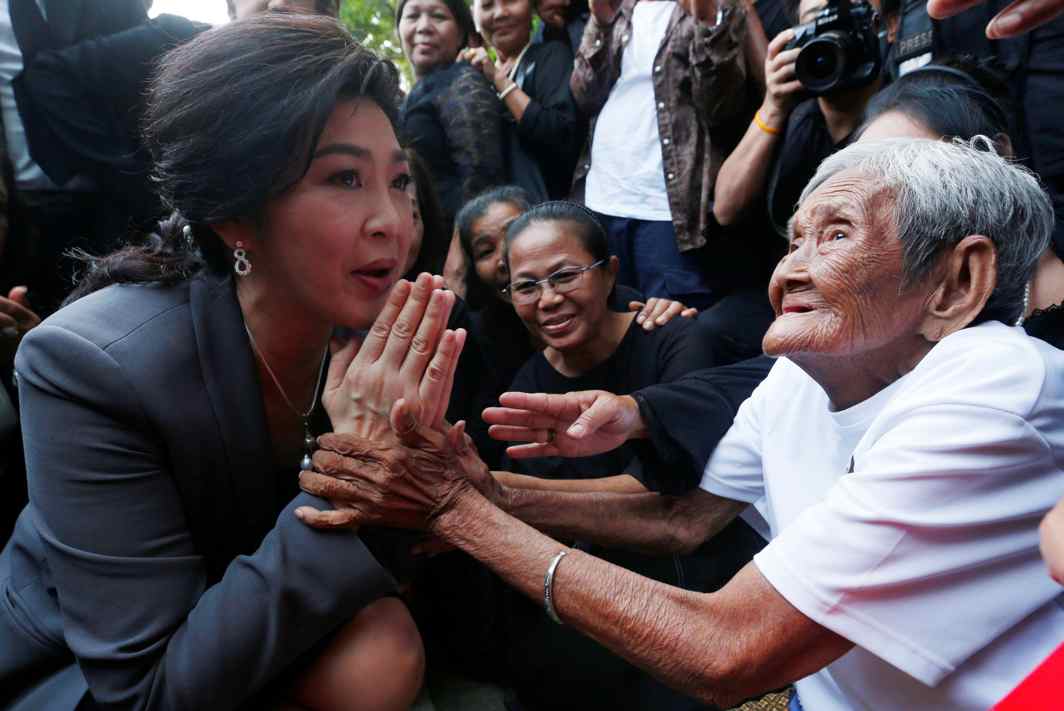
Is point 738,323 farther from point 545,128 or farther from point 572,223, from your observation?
point 545,128

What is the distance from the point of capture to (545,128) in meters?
4.09

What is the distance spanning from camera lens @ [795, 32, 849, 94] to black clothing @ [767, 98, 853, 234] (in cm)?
16

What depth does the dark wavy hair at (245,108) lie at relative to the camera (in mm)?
1833

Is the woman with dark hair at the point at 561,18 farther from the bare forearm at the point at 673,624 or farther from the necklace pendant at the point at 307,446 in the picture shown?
the bare forearm at the point at 673,624

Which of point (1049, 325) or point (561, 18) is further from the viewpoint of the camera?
point (561, 18)

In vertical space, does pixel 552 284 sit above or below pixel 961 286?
below

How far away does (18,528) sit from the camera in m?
2.05

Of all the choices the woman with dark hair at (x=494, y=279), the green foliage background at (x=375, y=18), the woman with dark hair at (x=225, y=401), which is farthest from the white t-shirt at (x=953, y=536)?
the green foliage background at (x=375, y=18)

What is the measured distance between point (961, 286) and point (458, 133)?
288 cm

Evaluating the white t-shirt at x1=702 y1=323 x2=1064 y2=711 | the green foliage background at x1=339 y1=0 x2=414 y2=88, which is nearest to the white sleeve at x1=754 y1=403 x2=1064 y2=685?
the white t-shirt at x1=702 y1=323 x2=1064 y2=711

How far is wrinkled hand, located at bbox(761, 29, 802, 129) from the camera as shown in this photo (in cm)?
306

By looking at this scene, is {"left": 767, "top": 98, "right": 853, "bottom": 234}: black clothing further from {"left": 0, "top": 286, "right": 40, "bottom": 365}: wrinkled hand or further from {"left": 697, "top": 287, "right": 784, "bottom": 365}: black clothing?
{"left": 0, "top": 286, "right": 40, "bottom": 365}: wrinkled hand

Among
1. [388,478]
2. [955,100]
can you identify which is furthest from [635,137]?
[388,478]

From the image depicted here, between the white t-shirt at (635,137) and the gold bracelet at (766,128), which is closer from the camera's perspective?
the gold bracelet at (766,128)
